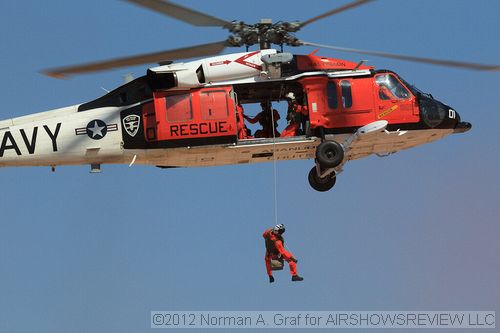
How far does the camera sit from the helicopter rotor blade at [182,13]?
2025 cm

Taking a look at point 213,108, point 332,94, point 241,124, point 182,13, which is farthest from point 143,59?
point 332,94

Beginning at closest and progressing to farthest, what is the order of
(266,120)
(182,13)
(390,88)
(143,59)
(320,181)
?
(182,13)
(143,59)
(390,88)
(266,120)
(320,181)

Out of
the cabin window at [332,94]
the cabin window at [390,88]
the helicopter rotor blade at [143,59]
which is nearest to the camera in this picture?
the helicopter rotor blade at [143,59]

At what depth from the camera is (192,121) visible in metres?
22.5

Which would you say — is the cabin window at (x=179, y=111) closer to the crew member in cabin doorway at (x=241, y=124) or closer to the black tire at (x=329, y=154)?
the crew member in cabin doorway at (x=241, y=124)

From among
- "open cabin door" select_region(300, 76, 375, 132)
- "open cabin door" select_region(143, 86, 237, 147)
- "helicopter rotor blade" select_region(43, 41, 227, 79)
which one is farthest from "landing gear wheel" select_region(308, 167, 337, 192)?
"helicopter rotor blade" select_region(43, 41, 227, 79)

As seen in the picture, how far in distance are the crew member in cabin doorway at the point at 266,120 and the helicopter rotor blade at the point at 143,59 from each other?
1659 millimetres

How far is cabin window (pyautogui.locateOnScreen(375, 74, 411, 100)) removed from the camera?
76.1 ft

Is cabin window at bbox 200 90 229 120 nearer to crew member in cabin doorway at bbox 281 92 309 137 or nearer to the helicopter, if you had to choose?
the helicopter

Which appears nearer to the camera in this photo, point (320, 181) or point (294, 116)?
point (294, 116)

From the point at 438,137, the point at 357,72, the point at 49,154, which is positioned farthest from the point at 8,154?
the point at 438,137

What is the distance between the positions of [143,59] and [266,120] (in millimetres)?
3210

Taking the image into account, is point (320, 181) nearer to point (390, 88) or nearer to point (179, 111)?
point (390, 88)

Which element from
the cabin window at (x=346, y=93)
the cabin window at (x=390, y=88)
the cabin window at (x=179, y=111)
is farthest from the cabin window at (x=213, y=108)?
the cabin window at (x=390, y=88)
